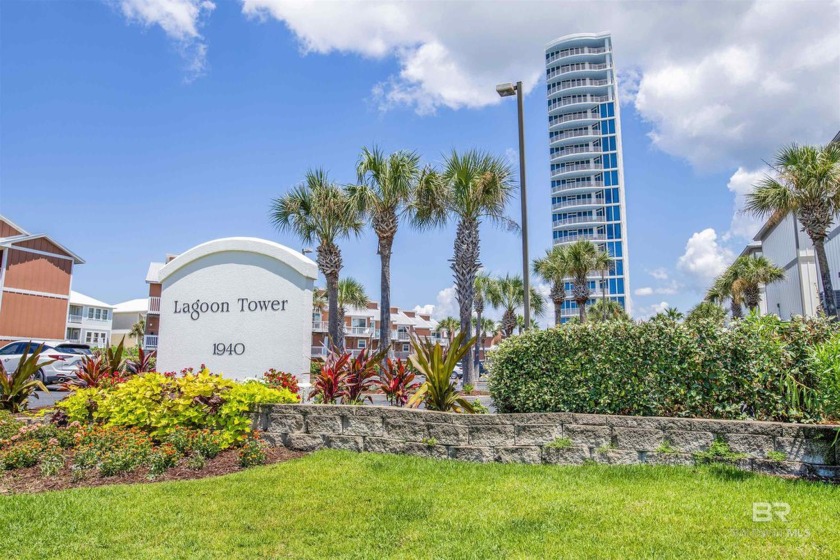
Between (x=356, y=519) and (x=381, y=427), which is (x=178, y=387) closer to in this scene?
(x=381, y=427)

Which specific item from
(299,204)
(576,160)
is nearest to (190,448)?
(299,204)

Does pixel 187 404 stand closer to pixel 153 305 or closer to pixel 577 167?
pixel 153 305

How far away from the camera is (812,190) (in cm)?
2084

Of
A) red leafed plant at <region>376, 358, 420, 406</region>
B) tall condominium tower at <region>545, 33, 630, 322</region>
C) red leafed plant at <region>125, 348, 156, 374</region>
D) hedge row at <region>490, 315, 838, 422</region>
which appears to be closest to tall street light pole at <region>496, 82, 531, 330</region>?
red leafed plant at <region>376, 358, 420, 406</region>

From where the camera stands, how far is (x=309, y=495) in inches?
204

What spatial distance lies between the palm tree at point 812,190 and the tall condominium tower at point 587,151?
74.8m

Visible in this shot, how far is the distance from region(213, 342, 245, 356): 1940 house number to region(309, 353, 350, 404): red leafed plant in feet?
6.05

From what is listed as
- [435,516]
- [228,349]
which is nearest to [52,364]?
[228,349]

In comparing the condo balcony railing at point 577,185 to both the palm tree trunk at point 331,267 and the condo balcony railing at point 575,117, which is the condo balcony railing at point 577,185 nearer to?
the condo balcony railing at point 575,117

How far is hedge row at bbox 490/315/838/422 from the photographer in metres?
5.99

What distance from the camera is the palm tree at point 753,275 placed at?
3984 cm

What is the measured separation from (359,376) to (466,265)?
1299cm

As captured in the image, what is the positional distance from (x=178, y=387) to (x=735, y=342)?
23.9 ft

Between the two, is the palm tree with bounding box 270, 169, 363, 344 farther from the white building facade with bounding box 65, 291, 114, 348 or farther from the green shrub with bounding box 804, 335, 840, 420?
the white building facade with bounding box 65, 291, 114, 348
